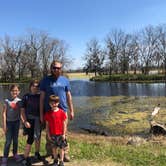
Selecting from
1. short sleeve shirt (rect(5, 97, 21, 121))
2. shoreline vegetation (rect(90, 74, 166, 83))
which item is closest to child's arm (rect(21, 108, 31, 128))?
short sleeve shirt (rect(5, 97, 21, 121))

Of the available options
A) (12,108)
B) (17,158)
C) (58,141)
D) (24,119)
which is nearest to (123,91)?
(17,158)

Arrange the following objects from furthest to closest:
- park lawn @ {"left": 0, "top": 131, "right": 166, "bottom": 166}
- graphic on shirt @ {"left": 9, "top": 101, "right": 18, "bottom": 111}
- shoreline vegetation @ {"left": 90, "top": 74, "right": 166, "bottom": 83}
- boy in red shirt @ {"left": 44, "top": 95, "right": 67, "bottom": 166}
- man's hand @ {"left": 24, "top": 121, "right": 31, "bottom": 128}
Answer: shoreline vegetation @ {"left": 90, "top": 74, "right": 166, "bottom": 83}, graphic on shirt @ {"left": 9, "top": 101, "right": 18, "bottom": 111}, park lawn @ {"left": 0, "top": 131, "right": 166, "bottom": 166}, man's hand @ {"left": 24, "top": 121, "right": 31, "bottom": 128}, boy in red shirt @ {"left": 44, "top": 95, "right": 67, "bottom": 166}

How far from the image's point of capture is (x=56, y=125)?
5.93 meters

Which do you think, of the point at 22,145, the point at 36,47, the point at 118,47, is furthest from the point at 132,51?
the point at 22,145

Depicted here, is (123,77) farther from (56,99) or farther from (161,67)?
(56,99)

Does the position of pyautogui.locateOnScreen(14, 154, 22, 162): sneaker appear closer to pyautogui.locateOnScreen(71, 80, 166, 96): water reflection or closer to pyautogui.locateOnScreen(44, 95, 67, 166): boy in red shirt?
pyautogui.locateOnScreen(44, 95, 67, 166): boy in red shirt

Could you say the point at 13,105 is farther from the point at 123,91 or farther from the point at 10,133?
the point at 123,91

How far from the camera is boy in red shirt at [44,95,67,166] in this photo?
19.4ft

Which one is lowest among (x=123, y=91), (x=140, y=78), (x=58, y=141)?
(x=123, y=91)

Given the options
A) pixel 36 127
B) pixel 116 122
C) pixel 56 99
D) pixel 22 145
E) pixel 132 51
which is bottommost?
pixel 116 122

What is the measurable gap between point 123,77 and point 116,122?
55651 millimetres

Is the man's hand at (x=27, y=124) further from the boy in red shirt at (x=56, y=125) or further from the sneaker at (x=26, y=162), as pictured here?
the sneaker at (x=26, y=162)

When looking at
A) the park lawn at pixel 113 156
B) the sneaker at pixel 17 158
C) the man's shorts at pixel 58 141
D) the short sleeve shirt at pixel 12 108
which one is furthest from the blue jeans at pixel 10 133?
the man's shorts at pixel 58 141

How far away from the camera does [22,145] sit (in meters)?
8.02
